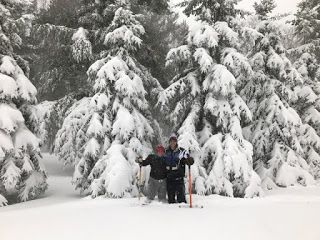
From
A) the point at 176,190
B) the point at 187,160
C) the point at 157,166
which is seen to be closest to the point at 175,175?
the point at 176,190

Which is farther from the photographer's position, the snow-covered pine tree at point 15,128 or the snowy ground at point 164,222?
the snow-covered pine tree at point 15,128

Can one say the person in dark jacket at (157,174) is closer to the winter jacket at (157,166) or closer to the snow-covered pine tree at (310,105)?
the winter jacket at (157,166)

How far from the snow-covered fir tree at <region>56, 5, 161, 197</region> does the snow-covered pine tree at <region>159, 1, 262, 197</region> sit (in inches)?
53.8

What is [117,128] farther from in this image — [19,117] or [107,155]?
[19,117]

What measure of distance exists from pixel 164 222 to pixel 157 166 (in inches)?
152

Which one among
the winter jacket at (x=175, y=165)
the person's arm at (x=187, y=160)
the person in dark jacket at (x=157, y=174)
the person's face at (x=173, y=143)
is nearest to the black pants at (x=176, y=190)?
the winter jacket at (x=175, y=165)

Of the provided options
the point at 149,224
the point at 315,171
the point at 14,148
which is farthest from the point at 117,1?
the point at 315,171

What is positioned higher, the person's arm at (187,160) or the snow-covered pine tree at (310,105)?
the snow-covered pine tree at (310,105)

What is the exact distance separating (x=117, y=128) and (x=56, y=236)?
8576 millimetres

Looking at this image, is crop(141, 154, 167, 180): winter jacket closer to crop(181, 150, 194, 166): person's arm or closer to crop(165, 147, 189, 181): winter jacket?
crop(165, 147, 189, 181): winter jacket

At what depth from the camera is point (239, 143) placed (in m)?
17.5

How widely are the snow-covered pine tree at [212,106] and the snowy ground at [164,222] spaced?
10.3 feet

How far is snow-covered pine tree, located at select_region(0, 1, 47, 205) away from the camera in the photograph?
1756 centimetres

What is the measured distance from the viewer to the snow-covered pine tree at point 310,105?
25.7 meters
